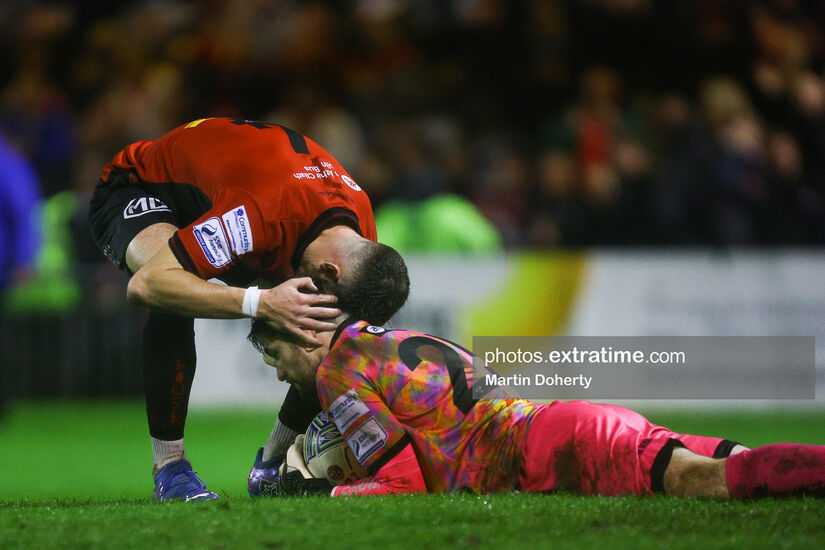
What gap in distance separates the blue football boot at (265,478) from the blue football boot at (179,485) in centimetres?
16

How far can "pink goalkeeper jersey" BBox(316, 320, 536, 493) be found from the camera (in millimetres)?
3838

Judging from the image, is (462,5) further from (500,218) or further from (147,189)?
(147,189)

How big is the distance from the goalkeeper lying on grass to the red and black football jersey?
17.8 inches

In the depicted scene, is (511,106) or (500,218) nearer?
(500,218)

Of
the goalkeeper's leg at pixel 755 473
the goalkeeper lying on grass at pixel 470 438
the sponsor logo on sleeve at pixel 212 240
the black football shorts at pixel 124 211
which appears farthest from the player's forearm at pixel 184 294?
the goalkeeper's leg at pixel 755 473

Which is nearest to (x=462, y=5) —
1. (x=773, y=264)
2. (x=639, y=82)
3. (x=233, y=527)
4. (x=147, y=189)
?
(x=639, y=82)

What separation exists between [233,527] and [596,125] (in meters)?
7.97

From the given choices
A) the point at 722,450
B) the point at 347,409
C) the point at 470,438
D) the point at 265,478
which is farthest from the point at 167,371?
the point at 722,450

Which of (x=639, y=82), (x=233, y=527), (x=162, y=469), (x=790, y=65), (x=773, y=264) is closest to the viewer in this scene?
(x=233, y=527)

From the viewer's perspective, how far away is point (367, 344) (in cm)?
391

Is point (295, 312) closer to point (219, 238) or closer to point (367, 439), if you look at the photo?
point (219, 238)

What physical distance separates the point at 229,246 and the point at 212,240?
7 cm

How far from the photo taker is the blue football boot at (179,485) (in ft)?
13.8

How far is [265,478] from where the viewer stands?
14.2 ft
